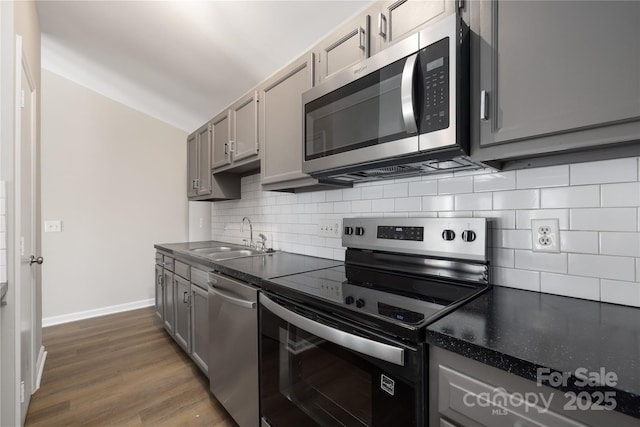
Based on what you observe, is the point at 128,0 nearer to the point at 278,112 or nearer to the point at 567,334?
the point at 278,112

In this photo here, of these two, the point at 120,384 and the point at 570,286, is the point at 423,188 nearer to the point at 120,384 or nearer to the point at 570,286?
the point at 570,286

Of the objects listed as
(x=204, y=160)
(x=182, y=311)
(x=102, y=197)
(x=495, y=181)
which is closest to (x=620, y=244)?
(x=495, y=181)

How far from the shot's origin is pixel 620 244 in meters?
0.93

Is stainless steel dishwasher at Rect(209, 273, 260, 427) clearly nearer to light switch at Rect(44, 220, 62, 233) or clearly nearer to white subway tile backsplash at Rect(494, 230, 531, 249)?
white subway tile backsplash at Rect(494, 230, 531, 249)

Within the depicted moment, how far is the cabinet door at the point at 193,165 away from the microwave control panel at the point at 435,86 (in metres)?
2.60

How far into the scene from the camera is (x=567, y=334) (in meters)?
0.71

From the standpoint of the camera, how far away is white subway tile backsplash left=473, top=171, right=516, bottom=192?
1.17 m

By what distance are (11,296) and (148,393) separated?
1.05 m

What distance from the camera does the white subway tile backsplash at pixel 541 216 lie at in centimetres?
104

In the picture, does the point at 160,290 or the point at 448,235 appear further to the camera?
the point at 160,290

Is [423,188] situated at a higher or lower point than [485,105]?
lower

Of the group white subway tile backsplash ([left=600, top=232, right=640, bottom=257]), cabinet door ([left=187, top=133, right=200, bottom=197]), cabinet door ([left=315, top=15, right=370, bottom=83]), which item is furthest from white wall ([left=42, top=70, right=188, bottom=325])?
white subway tile backsplash ([left=600, top=232, right=640, bottom=257])

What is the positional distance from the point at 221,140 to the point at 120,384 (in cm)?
200

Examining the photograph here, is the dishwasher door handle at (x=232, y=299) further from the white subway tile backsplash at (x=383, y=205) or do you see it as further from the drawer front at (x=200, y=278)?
the white subway tile backsplash at (x=383, y=205)
